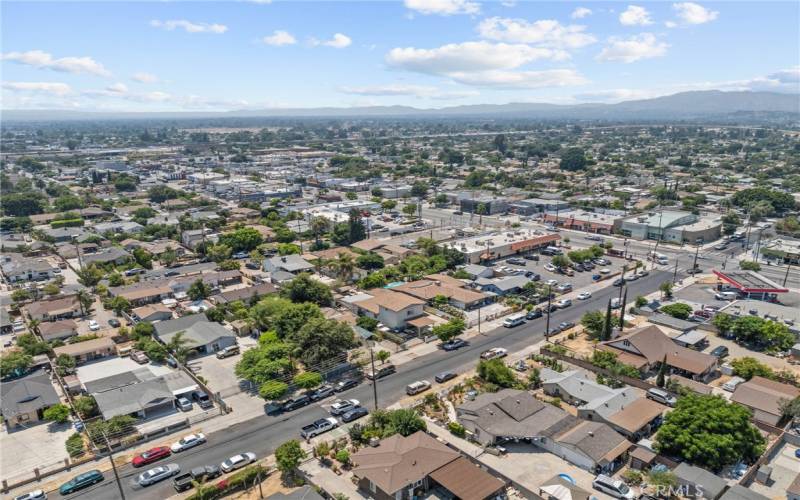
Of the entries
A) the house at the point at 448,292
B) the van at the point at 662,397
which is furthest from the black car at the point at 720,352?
the house at the point at 448,292

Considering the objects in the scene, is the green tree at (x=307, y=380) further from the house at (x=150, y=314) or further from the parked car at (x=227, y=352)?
the house at (x=150, y=314)

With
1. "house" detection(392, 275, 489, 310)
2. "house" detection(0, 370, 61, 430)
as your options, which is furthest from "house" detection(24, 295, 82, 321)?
"house" detection(392, 275, 489, 310)

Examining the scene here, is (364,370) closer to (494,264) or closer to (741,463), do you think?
(741,463)

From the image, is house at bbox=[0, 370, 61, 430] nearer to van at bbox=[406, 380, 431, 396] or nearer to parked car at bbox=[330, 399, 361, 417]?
parked car at bbox=[330, 399, 361, 417]

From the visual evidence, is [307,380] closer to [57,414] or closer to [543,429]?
[57,414]

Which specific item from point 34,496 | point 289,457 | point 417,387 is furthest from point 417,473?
point 34,496
